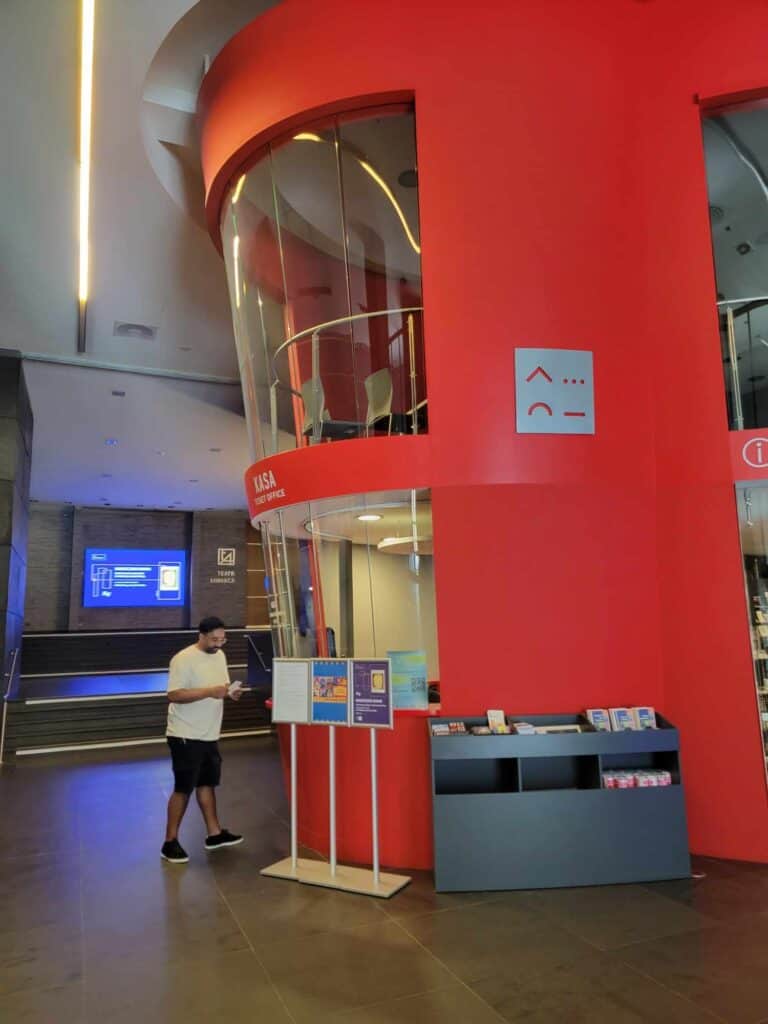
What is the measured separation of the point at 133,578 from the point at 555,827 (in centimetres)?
1746

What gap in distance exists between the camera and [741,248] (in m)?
7.34

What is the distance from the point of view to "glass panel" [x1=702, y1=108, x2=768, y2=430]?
4957mm

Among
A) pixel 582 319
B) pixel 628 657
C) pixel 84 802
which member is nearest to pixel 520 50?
pixel 582 319

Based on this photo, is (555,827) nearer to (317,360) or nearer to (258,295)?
(317,360)

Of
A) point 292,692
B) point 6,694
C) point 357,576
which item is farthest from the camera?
point 6,694

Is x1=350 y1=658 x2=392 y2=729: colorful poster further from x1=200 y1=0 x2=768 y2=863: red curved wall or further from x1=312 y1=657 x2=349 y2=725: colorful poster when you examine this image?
x1=200 y1=0 x2=768 y2=863: red curved wall

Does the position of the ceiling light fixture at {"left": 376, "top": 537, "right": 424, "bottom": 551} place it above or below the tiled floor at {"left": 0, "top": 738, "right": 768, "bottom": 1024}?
above

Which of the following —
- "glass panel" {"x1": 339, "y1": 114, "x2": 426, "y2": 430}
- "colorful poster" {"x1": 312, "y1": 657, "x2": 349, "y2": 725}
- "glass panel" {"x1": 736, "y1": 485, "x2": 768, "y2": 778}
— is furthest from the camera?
"glass panel" {"x1": 339, "y1": 114, "x2": 426, "y2": 430}

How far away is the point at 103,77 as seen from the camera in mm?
5180

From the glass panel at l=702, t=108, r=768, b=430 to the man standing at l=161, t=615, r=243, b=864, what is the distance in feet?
13.0

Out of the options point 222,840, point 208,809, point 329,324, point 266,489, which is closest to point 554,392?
point 329,324

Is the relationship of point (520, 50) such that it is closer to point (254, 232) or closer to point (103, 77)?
point (254, 232)

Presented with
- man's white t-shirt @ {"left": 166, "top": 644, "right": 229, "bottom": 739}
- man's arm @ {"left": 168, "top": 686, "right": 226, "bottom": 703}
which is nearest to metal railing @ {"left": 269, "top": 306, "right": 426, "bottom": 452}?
man's white t-shirt @ {"left": 166, "top": 644, "right": 229, "bottom": 739}

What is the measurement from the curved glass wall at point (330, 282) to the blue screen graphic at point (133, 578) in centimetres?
1477
